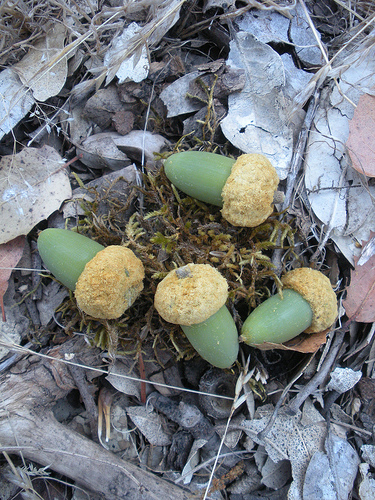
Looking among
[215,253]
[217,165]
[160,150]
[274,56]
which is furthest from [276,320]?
[274,56]

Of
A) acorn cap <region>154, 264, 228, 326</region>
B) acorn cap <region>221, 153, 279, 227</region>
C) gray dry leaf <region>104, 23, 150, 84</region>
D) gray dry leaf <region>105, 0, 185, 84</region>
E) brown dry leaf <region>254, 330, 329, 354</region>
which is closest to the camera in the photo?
acorn cap <region>154, 264, 228, 326</region>

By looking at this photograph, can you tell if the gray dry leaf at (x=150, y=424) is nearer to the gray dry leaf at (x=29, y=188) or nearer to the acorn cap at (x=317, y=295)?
the acorn cap at (x=317, y=295)

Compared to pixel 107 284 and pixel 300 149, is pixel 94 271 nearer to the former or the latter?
pixel 107 284

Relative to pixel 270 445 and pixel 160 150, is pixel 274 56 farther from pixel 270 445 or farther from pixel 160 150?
pixel 270 445

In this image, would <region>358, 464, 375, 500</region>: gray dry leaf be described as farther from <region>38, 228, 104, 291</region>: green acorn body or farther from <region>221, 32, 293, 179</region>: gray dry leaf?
<region>38, 228, 104, 291</region>: green acorn body

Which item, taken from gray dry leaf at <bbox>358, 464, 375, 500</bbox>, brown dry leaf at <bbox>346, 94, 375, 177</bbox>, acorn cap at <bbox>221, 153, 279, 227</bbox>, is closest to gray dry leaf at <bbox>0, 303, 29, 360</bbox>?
acorn cap at <bbox>221, 153, 279, 227</bbox>

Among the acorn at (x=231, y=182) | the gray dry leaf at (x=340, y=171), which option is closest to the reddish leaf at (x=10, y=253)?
the acorn at (x=231, y=182)
